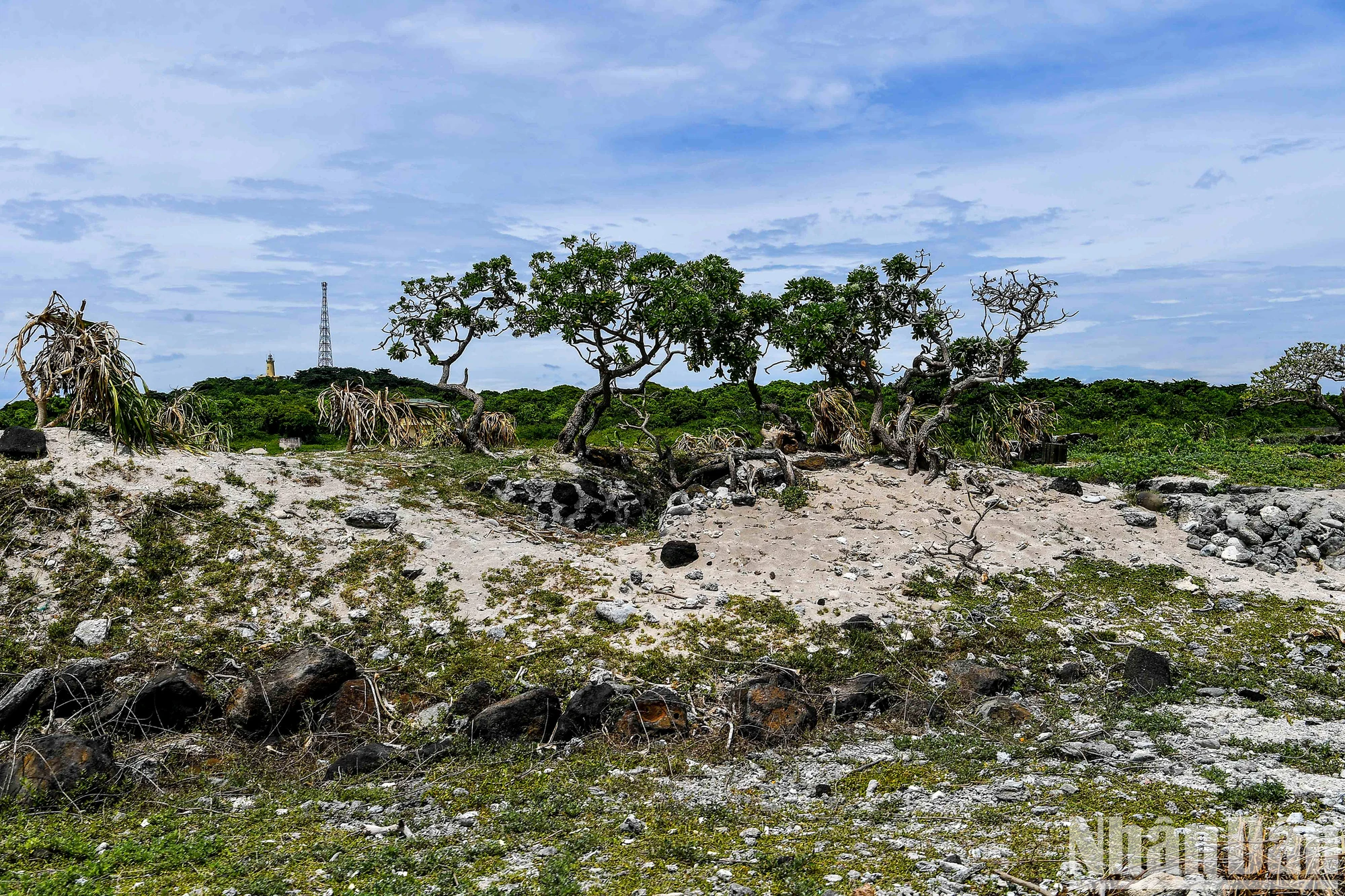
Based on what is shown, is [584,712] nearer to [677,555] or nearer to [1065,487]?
[677,555]

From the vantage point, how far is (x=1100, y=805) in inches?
224

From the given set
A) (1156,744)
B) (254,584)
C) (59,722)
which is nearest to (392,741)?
(59,722)

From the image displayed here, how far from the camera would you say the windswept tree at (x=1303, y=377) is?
2616 cm

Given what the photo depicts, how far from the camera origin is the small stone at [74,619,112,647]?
9086 millimetres

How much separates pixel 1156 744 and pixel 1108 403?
90.9ft

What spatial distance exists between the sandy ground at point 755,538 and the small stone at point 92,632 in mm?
1475

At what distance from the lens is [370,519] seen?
12.1m

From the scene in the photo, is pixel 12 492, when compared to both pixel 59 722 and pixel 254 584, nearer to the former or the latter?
pixel 254 584

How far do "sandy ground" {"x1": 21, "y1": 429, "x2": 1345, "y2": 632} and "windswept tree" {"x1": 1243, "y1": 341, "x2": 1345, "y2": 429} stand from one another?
56.0ft

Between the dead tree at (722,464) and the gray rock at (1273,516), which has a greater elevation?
the dead tree at (722,464)

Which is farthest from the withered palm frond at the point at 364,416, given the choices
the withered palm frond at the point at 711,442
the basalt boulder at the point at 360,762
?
the basalt boulder at the point at 360,762

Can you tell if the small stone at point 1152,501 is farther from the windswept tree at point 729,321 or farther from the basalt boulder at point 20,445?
the basalt boulder at point 20,445

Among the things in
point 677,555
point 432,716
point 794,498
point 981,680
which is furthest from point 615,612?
point 794,498

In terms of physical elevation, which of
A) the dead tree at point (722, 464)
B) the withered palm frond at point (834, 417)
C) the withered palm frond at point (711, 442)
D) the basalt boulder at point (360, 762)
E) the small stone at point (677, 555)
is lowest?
the basalt boulder at point (360, 762)
